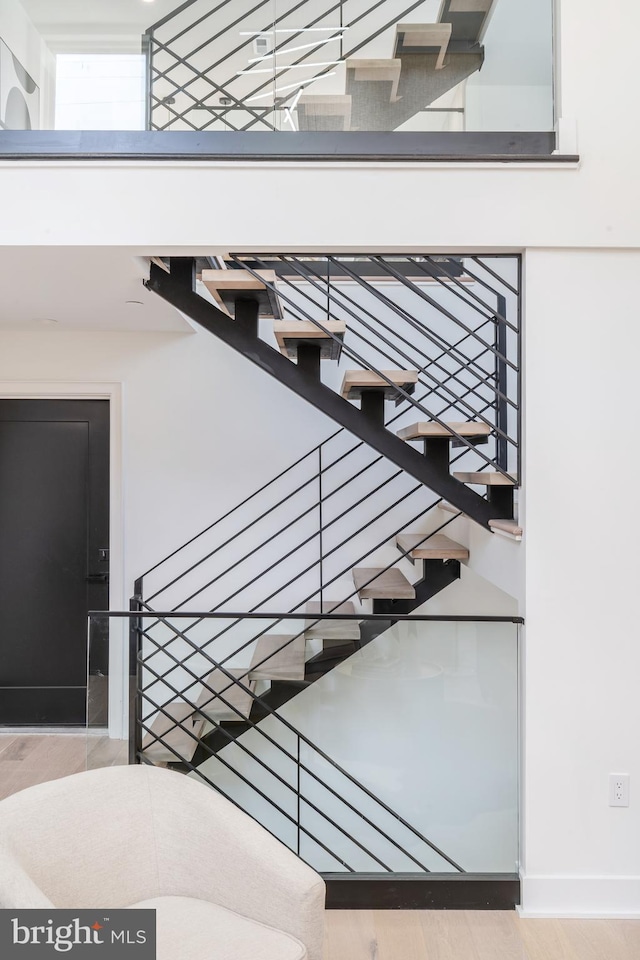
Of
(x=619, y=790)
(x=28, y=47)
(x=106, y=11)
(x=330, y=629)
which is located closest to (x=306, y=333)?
(x=330, y=629)

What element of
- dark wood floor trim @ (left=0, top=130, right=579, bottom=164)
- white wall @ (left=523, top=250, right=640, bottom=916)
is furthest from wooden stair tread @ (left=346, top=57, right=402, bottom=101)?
white wall @ (left=523, top=250, right=640, bottom=916)

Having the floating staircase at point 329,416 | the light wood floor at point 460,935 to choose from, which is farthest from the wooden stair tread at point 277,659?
the light wood floor at point 460,935

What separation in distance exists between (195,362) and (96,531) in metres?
1.22

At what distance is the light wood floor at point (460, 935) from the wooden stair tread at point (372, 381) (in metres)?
1.63

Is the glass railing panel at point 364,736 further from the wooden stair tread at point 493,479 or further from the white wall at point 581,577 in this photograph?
the wooden stair tread at point 493,479

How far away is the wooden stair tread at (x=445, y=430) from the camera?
2.79 meters

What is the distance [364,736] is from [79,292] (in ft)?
7.54

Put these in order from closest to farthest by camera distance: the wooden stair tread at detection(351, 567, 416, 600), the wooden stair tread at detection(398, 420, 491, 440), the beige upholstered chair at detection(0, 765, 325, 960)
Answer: the beige upholstered chair at detection(0, 765, 325, 960), the wooden stair tread at detection(398, 420, 491, 440), the wooden stair tread at detection(351, 567, 416, 600)

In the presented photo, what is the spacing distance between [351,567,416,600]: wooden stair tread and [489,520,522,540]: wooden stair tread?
0.62 m

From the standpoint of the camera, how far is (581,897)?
2453 millimetres

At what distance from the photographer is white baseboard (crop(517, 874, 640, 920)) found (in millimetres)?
2447

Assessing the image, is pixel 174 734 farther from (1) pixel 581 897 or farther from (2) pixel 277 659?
(1) pixel 581 897

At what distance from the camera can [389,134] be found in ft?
8.49

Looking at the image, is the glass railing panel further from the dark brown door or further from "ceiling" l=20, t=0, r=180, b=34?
"ceiling" l=20, t=0, r=180, b=34
